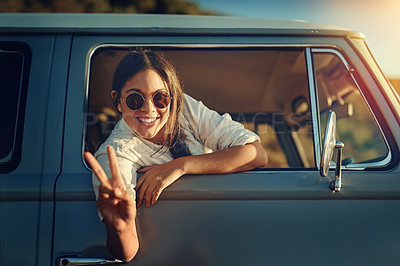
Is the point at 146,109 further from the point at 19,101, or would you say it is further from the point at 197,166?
the point at 19,101

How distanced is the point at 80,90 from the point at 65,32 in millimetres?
303

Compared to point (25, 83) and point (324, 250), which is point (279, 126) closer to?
point (324, 250)

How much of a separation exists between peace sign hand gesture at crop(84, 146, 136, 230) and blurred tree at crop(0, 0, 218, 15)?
380 inches

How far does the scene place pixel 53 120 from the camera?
1634 millimetres

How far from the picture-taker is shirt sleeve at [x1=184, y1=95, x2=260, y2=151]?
1752 millimetres

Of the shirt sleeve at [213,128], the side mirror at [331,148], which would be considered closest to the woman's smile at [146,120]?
the shirt sleeve at [213,128]

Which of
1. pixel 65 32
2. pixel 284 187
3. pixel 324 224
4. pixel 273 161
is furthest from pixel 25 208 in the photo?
pixel 273 161

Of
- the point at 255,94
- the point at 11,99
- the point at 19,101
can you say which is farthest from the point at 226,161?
the point at 255,94

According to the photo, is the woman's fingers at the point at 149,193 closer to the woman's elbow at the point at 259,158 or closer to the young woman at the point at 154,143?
the young woman at the point at 154,143

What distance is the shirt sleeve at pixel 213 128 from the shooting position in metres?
1.75

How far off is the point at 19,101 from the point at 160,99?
65cm

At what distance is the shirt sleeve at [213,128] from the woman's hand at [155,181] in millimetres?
308

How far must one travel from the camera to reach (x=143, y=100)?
1717 mm

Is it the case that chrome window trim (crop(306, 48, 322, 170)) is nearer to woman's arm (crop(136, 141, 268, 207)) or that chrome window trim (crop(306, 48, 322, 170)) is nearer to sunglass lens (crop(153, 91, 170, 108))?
woman's arm (crop(136, 141, 268, 207))
